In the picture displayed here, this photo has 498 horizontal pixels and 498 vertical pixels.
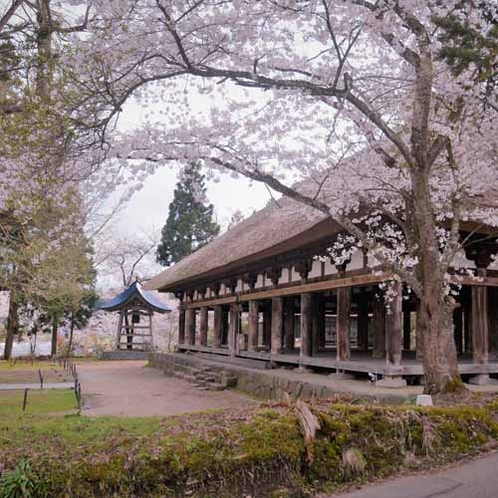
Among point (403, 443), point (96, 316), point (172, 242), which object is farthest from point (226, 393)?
point (96, 316)

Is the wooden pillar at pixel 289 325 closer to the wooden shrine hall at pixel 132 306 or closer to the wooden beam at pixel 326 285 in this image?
the wooden beam at pixel 326 285

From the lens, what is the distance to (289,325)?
50.0 ft

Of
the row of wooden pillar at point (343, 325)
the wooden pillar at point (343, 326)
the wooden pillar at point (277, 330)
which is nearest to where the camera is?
the row of wooden pillar at point (343, 325)

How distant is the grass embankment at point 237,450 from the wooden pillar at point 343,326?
4.36m

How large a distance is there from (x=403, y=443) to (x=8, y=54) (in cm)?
616

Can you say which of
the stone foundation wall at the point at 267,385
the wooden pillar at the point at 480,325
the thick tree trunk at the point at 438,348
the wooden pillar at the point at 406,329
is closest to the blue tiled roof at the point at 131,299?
the stone foundation wall at the point at 267,385

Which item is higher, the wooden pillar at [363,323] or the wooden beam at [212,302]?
the wooden beam at [212,302]

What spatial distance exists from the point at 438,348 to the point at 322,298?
939 cm

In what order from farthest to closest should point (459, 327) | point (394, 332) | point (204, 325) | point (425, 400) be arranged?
point (204, 325) → point (459, 327) → point (394, 332) → point (425, 400)

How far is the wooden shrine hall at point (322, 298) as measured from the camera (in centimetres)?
844

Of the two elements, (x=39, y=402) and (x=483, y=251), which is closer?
(x=483, y=251)

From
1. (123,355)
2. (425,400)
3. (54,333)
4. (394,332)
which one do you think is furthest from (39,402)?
(54,333)

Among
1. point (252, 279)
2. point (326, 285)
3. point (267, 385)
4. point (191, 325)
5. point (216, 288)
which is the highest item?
point (252, 279)

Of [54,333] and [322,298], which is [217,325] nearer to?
[322,298]
